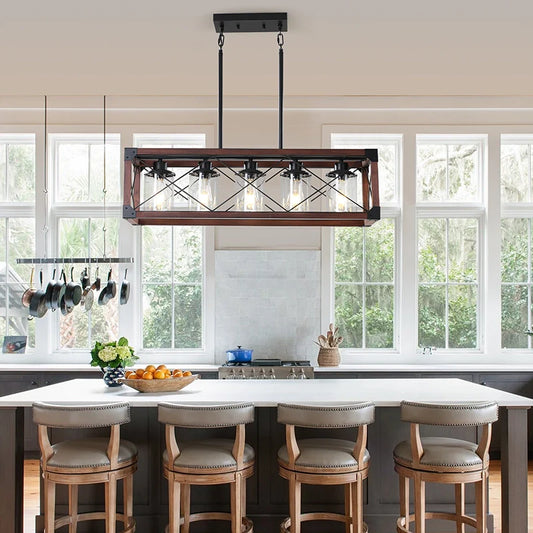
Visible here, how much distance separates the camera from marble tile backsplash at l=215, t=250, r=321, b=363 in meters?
6.08

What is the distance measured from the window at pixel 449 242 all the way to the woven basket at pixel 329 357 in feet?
3.23

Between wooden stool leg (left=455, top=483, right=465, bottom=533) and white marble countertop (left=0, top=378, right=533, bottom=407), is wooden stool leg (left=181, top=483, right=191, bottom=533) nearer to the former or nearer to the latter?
white marble countertop (left=0, top=378, right=533, bottom=407)

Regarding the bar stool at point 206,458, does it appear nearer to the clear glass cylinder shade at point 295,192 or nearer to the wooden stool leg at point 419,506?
the wooden stool leg at point 419,506

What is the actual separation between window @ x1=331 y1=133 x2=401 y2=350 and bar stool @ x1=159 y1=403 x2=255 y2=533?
3.08m

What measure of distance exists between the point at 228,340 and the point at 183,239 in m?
1.15

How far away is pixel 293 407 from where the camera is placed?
10.9ft

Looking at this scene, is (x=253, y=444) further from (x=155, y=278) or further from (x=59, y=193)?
(x=59, y=193)

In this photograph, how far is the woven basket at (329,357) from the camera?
19.3 ft

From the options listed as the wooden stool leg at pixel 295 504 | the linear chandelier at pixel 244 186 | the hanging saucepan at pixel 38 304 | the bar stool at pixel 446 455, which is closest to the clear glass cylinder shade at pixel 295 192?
the linear chandelier at pixel 244 186

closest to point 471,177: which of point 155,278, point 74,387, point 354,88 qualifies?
point 354,88

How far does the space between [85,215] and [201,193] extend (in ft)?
10.5

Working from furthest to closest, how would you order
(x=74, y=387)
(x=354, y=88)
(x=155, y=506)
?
(x=354, y=88)
(x=74, y=387)
(x=155, y=506)

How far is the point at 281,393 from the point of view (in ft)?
12.4

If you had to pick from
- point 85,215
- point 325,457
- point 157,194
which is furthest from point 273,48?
point 85,215
